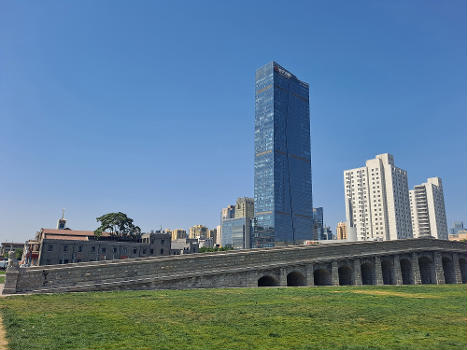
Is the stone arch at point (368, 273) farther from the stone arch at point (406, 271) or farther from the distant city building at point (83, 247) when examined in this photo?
the distant city building at point (83, 247)

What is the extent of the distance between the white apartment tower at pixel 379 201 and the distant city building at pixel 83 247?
12263cm

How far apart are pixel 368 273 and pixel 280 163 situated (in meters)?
134

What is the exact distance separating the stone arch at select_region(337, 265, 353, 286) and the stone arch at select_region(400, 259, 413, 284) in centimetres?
1256

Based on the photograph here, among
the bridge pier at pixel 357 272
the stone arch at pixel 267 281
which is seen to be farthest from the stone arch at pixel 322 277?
the stone arch at pixel 267 281

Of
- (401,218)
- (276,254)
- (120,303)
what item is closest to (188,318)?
(120,303)

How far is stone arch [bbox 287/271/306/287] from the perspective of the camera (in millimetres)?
40162

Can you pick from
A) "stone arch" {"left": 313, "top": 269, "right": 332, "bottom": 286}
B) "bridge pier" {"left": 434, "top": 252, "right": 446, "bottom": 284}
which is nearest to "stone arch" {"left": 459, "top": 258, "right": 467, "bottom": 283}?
"bridge pier" {"left": 434, "top": 252, "right": 446, "bottom": 284}

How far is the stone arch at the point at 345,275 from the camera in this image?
45438 mm

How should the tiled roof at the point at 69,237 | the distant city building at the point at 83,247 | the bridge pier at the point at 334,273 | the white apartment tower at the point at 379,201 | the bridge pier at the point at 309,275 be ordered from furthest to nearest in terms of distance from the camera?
the white apartment tower at the point at 379,201 < the tiled roof at the point at 69,237 < the distant city building at the point at 83,247 < the bridge pier at the point at 334,273 < the bridge pier at the point at 309,275

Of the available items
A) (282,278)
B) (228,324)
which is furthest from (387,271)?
(228,324)

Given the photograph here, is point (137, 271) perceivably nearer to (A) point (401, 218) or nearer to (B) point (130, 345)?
(B) point (130, 345)

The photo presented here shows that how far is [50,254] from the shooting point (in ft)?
255

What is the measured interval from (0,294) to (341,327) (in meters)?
24.2

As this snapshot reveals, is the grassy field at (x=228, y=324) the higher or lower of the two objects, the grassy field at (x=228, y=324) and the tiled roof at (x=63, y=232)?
the lower
